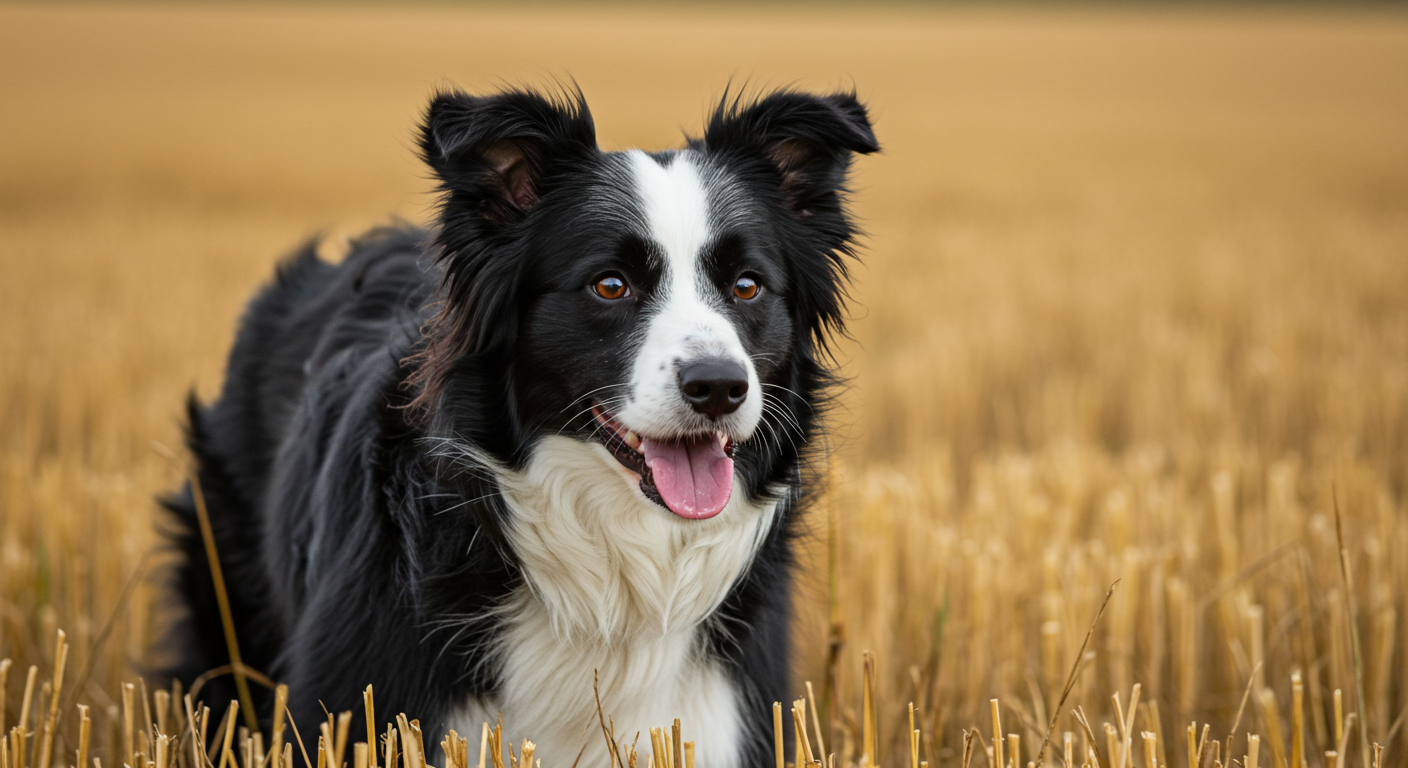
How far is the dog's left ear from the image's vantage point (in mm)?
2752

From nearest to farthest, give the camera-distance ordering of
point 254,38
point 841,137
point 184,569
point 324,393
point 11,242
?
point 841,137 < point 324,393 < point 184,569 < point 11,242 < point 254,38

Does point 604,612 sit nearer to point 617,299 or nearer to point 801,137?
point 617,299

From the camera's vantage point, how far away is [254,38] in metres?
34.6

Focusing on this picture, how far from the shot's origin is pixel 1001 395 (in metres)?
6.47

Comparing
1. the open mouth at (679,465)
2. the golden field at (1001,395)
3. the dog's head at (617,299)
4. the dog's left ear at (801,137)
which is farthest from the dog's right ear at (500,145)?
the open mouth at (679,465)

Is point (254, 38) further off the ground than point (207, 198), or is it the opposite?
point (254, 38)

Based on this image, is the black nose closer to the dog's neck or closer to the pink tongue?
the pink tongue

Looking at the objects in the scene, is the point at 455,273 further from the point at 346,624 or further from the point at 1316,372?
the point at 1316,372

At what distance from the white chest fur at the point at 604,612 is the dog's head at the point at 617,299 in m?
0.10

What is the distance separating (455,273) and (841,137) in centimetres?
106

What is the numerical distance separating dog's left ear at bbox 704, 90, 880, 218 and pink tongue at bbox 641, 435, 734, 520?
0.82 meters

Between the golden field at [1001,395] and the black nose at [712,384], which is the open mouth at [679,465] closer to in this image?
the black nose at [712,384]

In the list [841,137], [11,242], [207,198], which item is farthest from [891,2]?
[841,137]

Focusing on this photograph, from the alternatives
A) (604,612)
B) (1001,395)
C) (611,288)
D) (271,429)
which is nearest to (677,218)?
(611,288)
